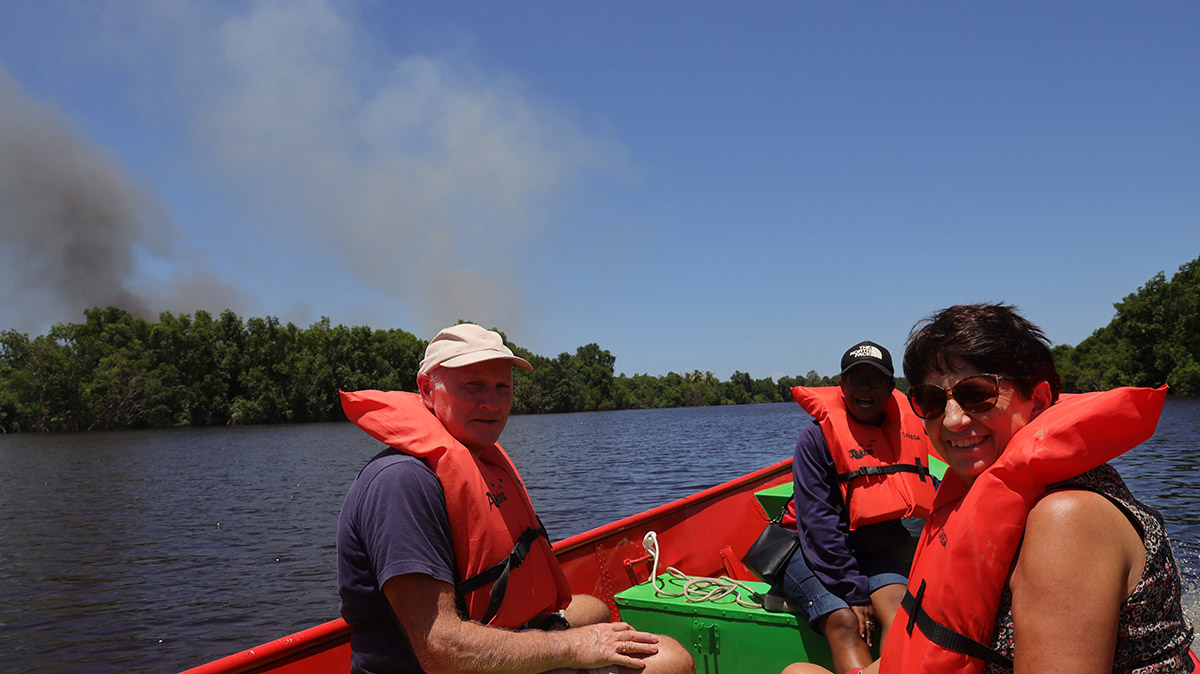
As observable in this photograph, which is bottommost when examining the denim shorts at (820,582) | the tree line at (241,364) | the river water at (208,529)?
the river water at (208,529)

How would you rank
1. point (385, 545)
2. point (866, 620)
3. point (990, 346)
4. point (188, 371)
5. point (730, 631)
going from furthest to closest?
point (188, 371) < point (730, 631) < point (866, 620) < point (385, 545) < point (990, 346)

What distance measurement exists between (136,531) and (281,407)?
49.9 meters

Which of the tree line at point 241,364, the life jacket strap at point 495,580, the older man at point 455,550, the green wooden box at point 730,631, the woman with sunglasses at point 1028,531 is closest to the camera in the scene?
the woman with sunglasses at point 1028,531

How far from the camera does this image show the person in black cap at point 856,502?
312 centimetres

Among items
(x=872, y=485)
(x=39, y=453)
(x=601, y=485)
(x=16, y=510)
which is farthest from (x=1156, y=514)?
(x=39, y=453)

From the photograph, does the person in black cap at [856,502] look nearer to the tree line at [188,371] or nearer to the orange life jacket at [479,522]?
the orange life jacket at [479,522]

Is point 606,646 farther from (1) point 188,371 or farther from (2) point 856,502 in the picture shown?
(1) point 188,371

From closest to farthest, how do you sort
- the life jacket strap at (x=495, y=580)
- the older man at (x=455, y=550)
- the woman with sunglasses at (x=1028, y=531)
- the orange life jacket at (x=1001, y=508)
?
the woman with sunglasses at (x=1028, y=531) < the orange life jacket at (x=1001, y=508) < the older man at (x=455, y=550) < the life jacket strap at (x=495, y=580)

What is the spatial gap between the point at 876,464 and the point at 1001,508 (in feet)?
6.69

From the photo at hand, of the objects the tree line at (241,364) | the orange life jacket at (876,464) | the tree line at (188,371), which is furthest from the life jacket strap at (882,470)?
the tree line at (188,371)

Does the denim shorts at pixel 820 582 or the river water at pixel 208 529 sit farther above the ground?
the denim shorts at pixel 820 582

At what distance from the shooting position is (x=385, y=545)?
1.98 m

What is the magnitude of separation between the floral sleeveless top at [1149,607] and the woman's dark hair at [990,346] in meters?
0.27

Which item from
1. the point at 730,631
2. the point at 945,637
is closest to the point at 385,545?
the point at 945,637
